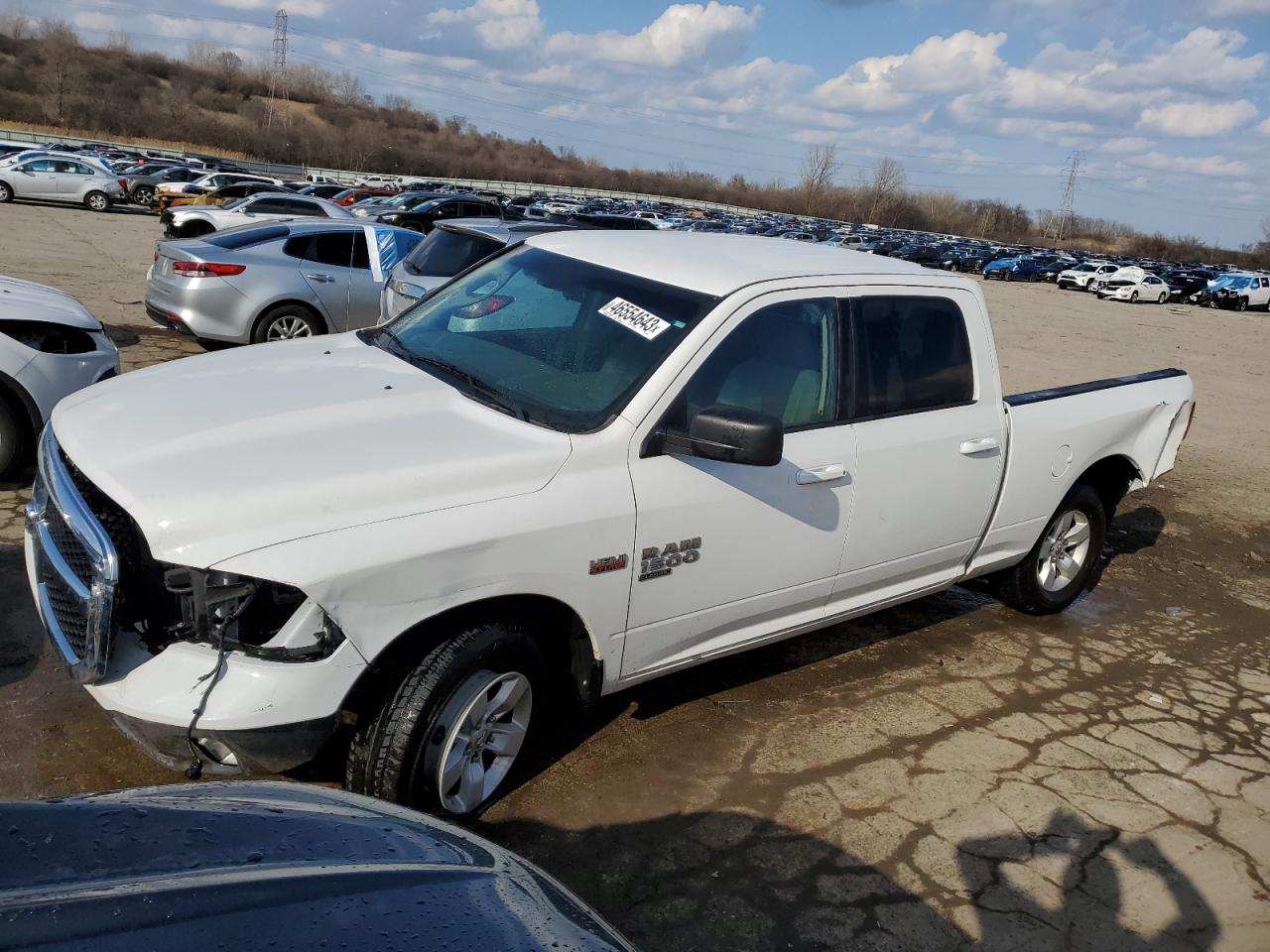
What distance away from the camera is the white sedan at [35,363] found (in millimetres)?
5461

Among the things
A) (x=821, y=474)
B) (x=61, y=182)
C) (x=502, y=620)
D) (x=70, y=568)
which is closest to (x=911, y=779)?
(x=821, y=474)

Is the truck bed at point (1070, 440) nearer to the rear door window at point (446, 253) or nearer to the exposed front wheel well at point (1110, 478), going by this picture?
the exposed front wheel well at point (1110, 478)

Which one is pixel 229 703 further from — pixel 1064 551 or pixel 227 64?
pixel 227 64

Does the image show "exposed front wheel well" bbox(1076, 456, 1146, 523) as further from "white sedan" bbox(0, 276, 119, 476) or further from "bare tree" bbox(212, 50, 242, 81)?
"bare tree" bbox(212, 50, 242, 81)

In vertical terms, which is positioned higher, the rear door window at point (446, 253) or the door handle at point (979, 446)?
the rear door window at point (446, 253)

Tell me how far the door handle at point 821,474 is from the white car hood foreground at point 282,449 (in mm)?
1036

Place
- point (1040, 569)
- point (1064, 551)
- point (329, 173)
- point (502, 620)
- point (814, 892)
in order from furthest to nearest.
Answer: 1. point (329, 173)
2. point (1064, 551)
3. point (1040, 569)
4. point (814, 892)
5. point (502, 620)

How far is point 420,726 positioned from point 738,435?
137cm

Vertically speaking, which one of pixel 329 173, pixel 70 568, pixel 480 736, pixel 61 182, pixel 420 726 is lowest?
pixel 480 736

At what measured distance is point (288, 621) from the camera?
8.96 ft

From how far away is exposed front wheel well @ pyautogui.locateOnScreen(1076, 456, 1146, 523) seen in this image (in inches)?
225

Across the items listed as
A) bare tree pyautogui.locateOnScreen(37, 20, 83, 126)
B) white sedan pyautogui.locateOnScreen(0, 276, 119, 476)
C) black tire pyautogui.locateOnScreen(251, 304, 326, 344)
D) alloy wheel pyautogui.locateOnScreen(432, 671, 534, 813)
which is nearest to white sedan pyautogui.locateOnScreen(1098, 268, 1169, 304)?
black tire pyautogui.locateOnScreen(251, 304, 326, 344)

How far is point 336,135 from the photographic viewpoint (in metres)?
106

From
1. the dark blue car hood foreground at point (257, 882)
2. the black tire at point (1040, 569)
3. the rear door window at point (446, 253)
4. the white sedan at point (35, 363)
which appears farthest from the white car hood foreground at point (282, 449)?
the rear door window at point (446, 253)
